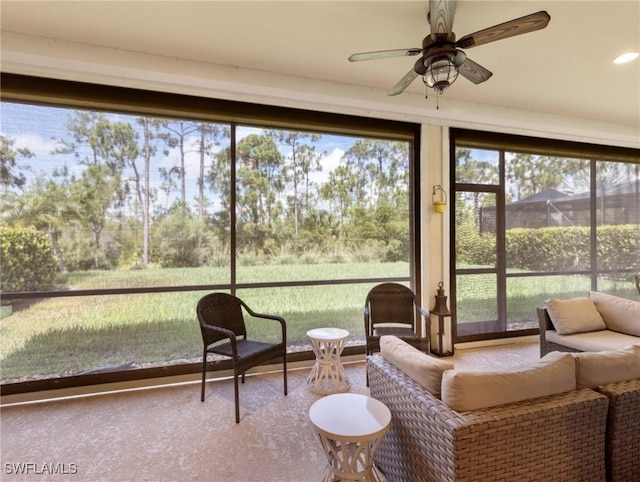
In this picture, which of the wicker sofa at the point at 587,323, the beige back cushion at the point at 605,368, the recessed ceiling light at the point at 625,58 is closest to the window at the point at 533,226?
the wicker sofa at the point at 587,323

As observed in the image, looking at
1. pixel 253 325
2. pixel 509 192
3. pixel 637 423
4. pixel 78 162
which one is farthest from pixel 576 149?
pixel 78 162

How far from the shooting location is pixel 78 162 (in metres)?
2.93

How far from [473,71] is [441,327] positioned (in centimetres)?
275

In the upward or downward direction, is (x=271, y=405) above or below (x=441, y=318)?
below

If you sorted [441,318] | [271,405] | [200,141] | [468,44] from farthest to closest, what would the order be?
[441,318] < [200,141] < [271,405] < [468,44]

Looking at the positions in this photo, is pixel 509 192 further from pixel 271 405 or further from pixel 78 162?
pixel 78 162

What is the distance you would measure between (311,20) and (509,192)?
3.41m

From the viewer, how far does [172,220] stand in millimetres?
3203

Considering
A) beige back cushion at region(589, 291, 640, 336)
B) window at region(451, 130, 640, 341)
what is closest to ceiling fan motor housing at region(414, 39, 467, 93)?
window at region(451, 130, 640, 341)

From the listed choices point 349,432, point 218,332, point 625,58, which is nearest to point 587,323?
point 625,58

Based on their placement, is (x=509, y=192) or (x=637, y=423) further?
(x=509, y=192)

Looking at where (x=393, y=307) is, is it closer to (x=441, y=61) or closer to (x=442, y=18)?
(x=441, y=61)

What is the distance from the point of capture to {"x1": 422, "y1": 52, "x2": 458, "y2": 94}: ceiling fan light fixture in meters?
2.02

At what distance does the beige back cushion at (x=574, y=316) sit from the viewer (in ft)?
10.2
